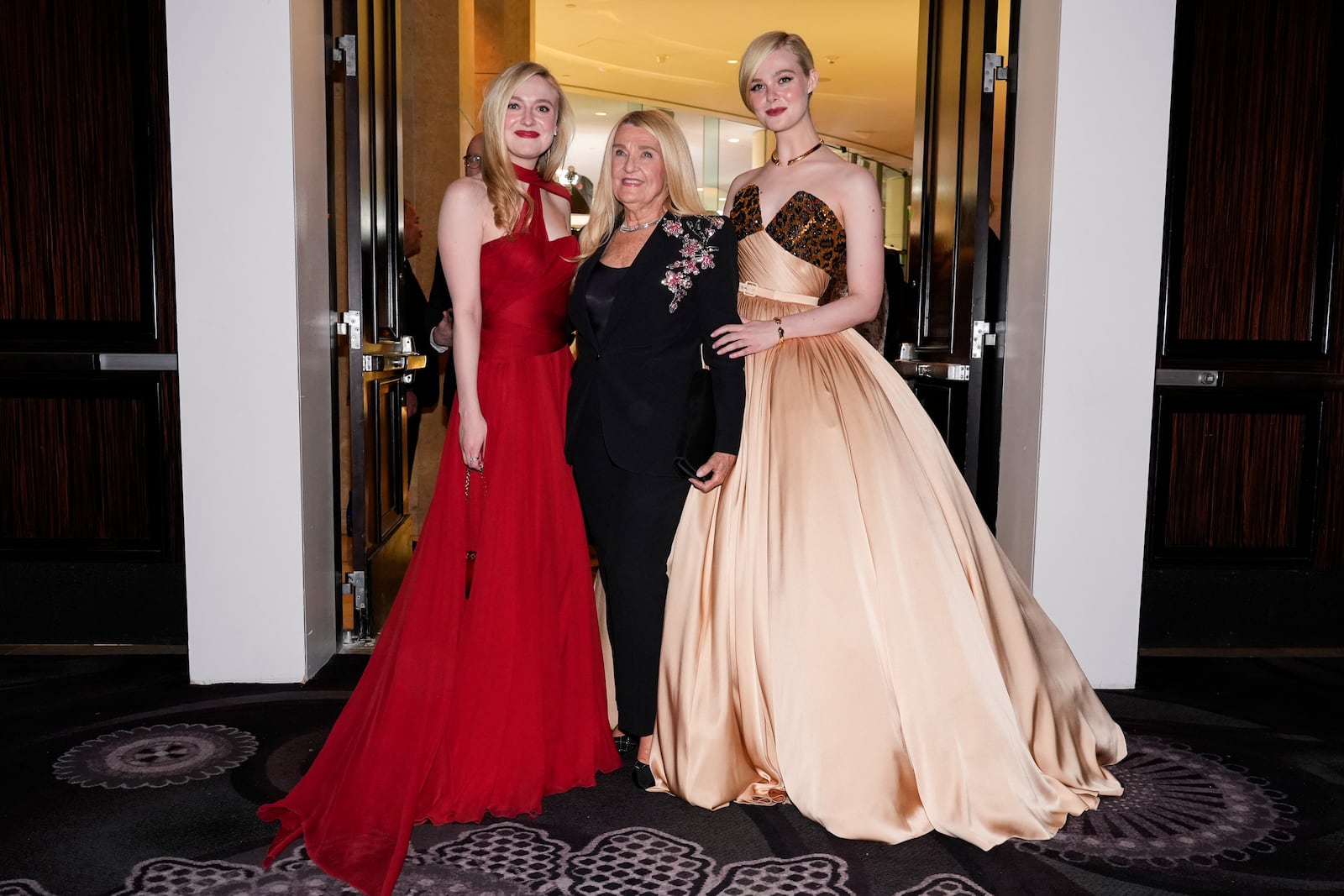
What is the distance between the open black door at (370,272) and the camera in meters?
3.37

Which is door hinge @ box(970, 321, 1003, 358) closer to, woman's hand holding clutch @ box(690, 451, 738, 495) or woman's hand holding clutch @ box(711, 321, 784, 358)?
woman's hand holding clutch @ box(711, 321, 784, 358)

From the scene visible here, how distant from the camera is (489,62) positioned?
265 inches

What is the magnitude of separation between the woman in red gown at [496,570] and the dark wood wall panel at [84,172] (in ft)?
5.84

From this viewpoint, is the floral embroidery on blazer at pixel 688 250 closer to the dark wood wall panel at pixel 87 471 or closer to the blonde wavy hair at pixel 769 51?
the blonde wavy hair at pixel 769 51

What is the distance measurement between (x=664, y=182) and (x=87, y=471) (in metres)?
2.53

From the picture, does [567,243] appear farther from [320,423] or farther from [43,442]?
[43,442]

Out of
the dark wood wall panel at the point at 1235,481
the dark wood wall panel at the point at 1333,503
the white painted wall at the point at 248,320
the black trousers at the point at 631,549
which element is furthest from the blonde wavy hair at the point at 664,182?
the dark wood wall panel at the point at 1333,503

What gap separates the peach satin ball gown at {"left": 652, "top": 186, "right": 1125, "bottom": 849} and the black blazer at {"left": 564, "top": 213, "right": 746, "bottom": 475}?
0.62 feet

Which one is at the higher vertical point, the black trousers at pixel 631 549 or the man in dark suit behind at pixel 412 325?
the man in dark suit behind at pixel 412 325

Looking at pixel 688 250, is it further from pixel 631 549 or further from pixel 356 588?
pixel 356 588

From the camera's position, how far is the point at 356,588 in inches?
140

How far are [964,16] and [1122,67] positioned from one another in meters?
0.58

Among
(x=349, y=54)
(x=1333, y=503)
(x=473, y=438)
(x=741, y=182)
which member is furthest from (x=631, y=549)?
(x=1333, y=503)

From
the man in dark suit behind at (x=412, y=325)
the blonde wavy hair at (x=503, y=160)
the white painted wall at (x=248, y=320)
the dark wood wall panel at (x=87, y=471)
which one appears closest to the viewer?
the blonde wavy hair at (x=503, y=160)
